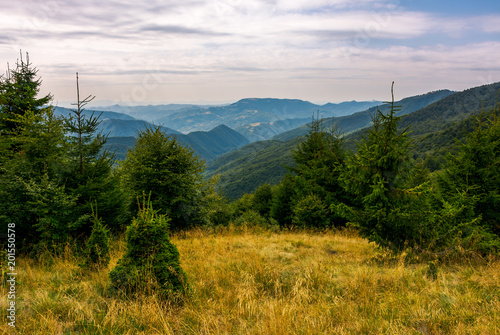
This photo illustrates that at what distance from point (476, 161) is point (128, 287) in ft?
48.0

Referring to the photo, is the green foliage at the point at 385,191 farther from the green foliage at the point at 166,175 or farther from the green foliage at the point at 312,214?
the green foliage at the point at 312,214

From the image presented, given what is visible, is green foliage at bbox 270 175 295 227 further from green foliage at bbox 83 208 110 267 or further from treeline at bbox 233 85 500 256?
green foliage at bbox 83 208 110 267

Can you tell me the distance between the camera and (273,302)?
4258 mm

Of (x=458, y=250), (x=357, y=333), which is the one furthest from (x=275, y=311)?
(x=458, y=250)

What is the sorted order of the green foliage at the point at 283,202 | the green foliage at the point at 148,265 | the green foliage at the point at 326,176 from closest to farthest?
the green foliage at the point at 148,265 → the green foliage at the point at 326,176 → the green foliage at the point at 283,202

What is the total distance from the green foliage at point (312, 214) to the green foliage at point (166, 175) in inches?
271

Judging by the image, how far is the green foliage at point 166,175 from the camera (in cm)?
1254

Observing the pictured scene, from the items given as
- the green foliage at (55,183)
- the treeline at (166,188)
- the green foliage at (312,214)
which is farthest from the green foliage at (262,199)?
the green foliage at (55,183)

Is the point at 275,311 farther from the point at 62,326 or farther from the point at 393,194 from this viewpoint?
the point at 393,194

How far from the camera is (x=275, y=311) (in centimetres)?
391

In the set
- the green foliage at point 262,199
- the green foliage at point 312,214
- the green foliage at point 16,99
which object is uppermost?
the green foliage at point 16,99

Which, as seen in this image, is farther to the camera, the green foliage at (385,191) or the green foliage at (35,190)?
the green foliage at (385,191)

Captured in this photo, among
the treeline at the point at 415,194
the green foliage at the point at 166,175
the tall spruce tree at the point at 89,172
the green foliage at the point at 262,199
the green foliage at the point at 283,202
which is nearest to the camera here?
the treeline at the point at 415,194

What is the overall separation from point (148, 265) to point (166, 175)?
876 centimetres
